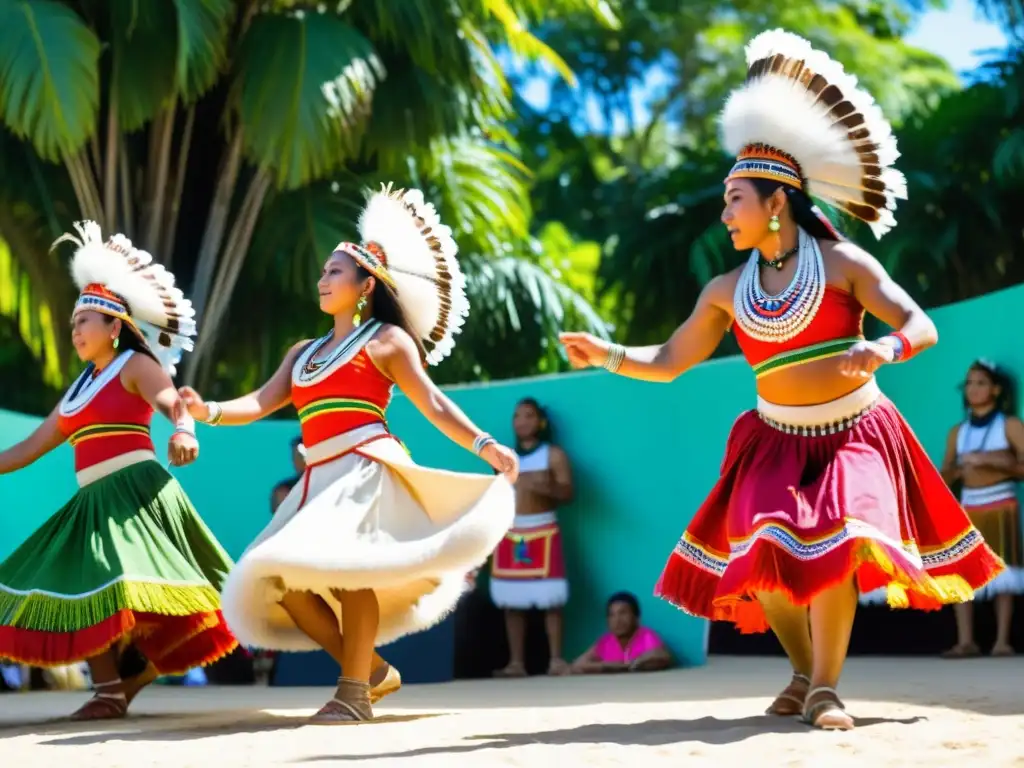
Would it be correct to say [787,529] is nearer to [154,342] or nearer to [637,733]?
[637,733]

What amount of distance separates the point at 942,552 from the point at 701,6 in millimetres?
23059

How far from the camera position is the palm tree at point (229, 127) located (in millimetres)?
12312

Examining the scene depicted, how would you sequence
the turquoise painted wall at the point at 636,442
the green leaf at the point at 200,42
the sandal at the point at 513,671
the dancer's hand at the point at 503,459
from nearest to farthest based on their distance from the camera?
the dancer's hand at the point at 503,459
the turquoise painted wall at the point at 636,442
the sandal at the point at 513,671
the green leaf at the point at 200,42

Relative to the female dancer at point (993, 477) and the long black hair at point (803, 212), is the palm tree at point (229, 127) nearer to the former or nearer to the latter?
the female dancer at point (993, 477)

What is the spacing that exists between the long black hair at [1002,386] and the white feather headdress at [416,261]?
348 centimetres

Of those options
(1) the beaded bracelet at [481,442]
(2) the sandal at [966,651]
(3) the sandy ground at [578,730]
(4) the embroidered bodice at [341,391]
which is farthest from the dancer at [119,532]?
(2) the sandal at [966,651]

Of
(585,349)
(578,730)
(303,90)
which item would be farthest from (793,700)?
(303,90)

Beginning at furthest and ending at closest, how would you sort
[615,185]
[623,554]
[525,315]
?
[615,185]
[525,315]
[623,554]

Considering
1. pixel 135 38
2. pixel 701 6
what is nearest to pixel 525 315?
pixel 135 38

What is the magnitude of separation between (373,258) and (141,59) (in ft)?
23.4

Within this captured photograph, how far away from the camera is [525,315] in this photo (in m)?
15.8

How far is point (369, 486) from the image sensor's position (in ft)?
19.5

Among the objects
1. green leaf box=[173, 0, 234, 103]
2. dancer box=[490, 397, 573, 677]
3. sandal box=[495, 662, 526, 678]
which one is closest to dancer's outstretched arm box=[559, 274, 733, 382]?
dancer box=[490, 397, 573, 677]

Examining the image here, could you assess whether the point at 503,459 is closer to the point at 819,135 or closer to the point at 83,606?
the point at 819,135
